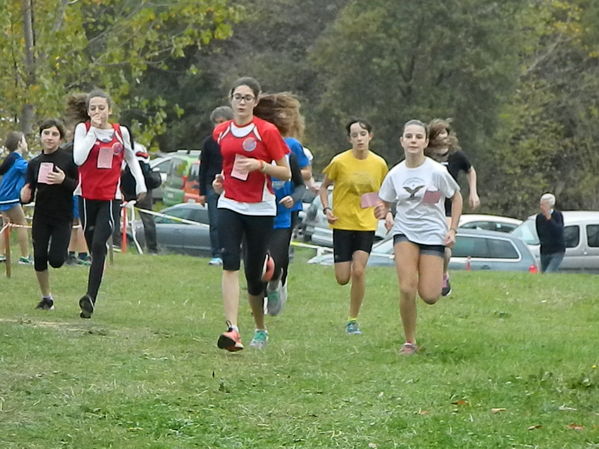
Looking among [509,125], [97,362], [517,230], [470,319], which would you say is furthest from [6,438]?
[509,125]

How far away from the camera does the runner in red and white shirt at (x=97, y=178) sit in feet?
37.4

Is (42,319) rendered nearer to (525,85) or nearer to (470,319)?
(470,319)

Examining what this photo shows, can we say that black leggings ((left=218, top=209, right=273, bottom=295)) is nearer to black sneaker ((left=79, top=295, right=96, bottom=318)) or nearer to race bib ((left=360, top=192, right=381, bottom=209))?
race bib ((left=360, top=192, right=381, bottom=209))

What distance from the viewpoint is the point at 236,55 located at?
→ 48.4m

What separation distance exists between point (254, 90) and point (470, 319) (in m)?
4.28

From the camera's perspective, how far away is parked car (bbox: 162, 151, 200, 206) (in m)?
36.6

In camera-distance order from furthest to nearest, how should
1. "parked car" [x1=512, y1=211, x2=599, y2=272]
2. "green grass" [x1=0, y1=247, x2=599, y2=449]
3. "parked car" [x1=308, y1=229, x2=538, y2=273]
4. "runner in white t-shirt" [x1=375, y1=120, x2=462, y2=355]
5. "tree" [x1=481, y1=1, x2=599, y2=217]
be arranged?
1. "tree" [x1=481, y1=1, x2=599, y2=217]
2. "parked car" [x1=512, y1=211, x2=599, y2=272]
3. "parked car" [x1=308, y1=229, x2=538, y2=273]
4. "runner in white t-shirt" [x1=375, y1=120, x2=462, y2=355]
5. "green grass" [x1=0, y1=247, x2=599, y2=449]

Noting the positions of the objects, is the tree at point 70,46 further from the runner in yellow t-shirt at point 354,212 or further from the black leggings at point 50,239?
the runner in yellow t-shirt at point 354,212

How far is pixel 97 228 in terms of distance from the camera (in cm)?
1151

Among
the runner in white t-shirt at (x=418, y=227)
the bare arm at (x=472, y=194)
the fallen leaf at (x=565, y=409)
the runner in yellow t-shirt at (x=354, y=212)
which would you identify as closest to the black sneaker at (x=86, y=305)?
the runner in yellow t-shirt at (x=354, y=212)

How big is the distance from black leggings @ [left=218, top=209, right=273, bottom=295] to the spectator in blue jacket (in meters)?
7.57

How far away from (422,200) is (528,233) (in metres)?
19.4

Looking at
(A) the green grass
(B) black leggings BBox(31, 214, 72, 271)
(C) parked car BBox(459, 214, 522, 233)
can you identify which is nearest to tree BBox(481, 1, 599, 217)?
(C) parked car BBox(459, 214, 522, 233)

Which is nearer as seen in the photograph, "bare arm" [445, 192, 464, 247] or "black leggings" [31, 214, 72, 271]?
"bare arm" [445, 192, 464, 247]
